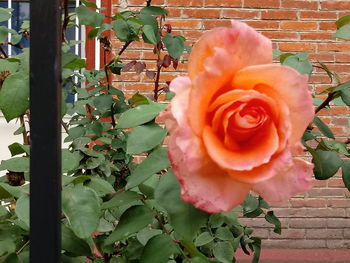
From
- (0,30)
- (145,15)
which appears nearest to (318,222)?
(145,15)

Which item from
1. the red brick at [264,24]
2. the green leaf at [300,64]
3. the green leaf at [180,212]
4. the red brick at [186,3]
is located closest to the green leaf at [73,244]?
the green leaf at [180,212]

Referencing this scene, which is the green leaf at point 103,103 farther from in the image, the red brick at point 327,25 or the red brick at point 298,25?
the red brick at point 327,25

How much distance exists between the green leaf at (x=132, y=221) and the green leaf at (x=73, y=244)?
4 cm

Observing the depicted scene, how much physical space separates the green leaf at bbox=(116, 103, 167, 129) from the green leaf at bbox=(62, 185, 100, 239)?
0.27 feet

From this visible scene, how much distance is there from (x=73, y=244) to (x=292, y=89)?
0.38 m

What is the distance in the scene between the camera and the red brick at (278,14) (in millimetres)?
3848

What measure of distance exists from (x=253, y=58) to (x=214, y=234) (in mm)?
770

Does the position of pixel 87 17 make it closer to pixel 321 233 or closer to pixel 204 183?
pixel 204 183

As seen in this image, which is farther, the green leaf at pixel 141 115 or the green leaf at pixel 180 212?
the green leaf at pixel 141 115

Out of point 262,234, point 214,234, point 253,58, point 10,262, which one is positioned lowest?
point 262,234

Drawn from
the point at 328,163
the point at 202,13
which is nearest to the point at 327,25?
the point at 202,13

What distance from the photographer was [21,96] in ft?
2.38

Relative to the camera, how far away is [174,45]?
1467 mm

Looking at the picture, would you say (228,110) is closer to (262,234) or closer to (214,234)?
(214,234)
